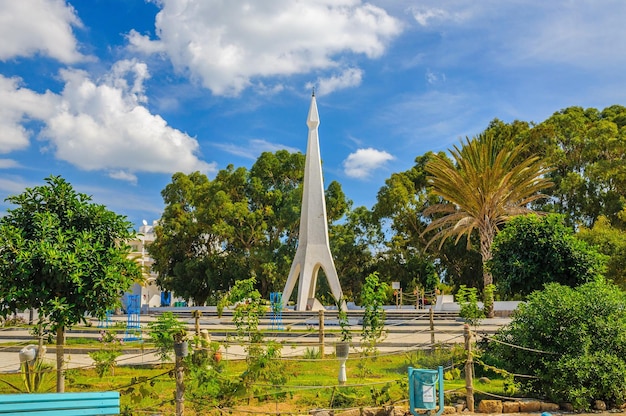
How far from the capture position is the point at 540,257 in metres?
14.0

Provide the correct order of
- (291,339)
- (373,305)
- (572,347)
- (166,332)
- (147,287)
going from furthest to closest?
(147,287)
(291,339)
(373,305)
(572,347)
(166,332)

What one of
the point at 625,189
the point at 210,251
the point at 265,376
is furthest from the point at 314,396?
the point at 210,251

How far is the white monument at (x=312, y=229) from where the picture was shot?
28.4 metres

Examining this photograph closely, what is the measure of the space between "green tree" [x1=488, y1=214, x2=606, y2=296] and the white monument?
1391cm

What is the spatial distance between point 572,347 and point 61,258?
7.14 m

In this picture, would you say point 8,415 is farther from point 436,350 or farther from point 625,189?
point 625,189

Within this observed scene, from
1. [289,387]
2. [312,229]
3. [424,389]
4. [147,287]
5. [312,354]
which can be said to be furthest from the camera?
[147,287]

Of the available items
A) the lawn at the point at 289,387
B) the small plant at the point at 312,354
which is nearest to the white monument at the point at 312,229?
the small plant at the point at 312,354

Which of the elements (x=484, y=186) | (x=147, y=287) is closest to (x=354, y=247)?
(x=484, y=186)

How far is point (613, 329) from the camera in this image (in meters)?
8.30

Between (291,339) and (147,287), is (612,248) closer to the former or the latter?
(291,339)

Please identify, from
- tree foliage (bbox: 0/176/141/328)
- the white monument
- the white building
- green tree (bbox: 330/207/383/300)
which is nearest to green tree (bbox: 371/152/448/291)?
green tree (bbox: 330/207/383/300)

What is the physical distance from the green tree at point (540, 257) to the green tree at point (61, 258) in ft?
33.3

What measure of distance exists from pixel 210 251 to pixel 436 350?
27909 millimetres
